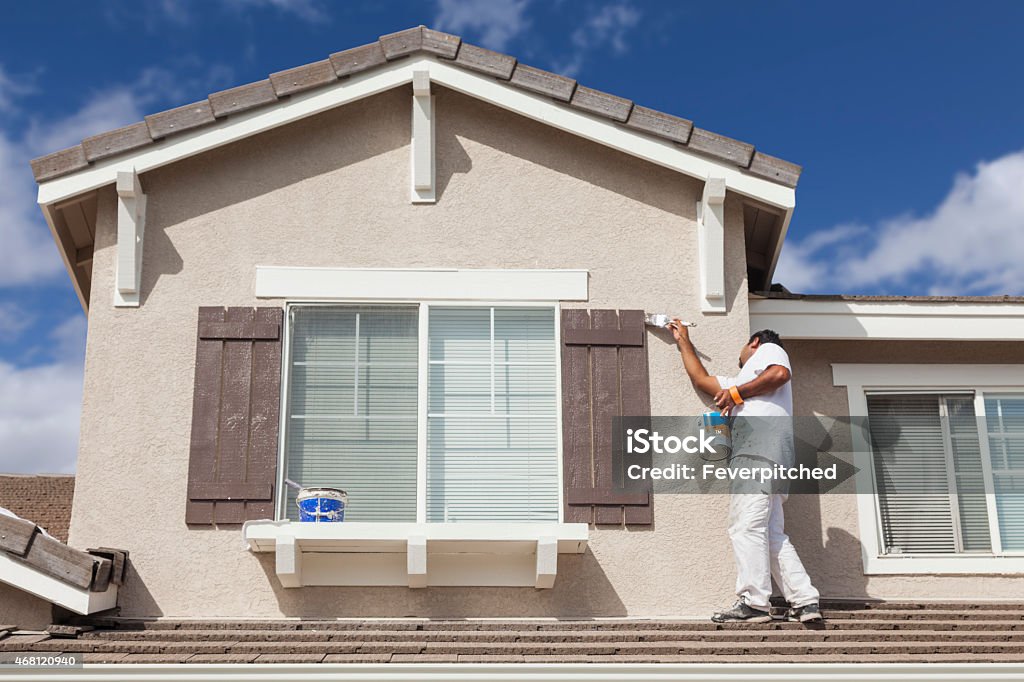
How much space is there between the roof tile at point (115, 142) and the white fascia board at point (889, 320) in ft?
14.4

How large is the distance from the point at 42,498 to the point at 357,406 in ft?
25.2

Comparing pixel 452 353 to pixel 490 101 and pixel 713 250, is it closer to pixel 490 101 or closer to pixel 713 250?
pixel 490 101

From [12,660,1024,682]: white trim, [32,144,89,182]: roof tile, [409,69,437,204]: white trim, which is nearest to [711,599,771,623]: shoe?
[12,660,1024,682]: white trim

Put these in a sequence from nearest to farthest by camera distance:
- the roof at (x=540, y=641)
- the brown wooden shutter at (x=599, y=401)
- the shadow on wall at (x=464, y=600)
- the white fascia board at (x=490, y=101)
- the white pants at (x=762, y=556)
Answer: the roof at (x=540, y=641) → the white pants at (x=762, y=556) → the shadow on wall at (x=464, y=600) → the brown wooden shutter at (x=599, y=401) → the white fascia board at (x=490, y=101)

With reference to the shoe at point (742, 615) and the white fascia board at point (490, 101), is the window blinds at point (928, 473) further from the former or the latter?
the white fascia board at point (490, 101)

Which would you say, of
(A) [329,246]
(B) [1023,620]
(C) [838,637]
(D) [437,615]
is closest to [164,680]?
(D) [437,615]

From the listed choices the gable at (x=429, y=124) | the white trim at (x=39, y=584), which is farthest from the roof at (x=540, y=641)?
the gable at (x=429, y=124)

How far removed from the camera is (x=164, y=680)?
6035 mm

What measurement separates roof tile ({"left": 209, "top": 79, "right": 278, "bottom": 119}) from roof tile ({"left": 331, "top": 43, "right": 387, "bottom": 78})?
0.48m

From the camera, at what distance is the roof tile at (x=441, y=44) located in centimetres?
796

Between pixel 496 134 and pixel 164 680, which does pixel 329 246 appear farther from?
pixel 164 680

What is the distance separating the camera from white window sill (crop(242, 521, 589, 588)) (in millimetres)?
6988

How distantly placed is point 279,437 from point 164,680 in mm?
1877

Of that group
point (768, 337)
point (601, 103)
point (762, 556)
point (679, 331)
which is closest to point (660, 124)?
point (601, 103)
